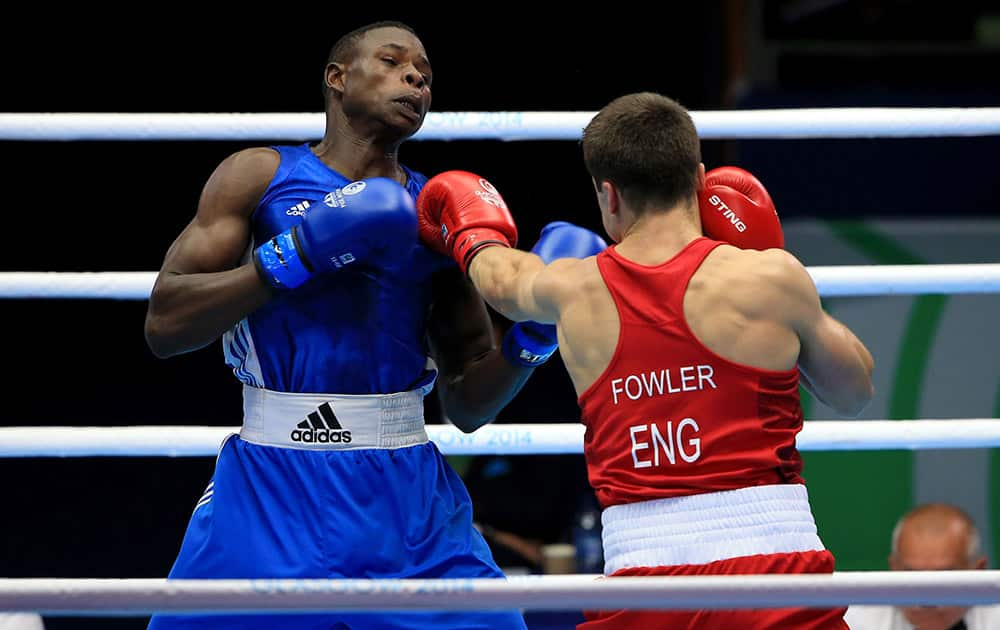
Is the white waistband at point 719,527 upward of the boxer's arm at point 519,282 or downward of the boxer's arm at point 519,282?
downward

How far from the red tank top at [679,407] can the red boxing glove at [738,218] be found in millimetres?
201

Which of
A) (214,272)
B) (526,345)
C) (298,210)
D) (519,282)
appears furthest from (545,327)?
(214,272)

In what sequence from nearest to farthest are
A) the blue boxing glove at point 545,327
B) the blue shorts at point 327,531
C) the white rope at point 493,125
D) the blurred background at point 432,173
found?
the blue shorts at point 327,531, the blue boxing glove at point 545,327, the white rope at point 493,125, the blurred background at point 432,173

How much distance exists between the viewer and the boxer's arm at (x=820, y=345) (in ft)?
6.40

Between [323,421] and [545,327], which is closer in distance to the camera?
[323,421]

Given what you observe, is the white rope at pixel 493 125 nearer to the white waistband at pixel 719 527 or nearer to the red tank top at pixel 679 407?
the red tank top at pixel 679 407

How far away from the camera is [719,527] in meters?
1.91

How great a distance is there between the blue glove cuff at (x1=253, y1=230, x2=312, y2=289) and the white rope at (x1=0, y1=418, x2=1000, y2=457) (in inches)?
23.2

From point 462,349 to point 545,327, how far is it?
8.5 inches

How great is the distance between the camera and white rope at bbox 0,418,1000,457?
259cm

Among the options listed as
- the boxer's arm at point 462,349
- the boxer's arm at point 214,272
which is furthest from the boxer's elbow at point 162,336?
the boxer's arm at point 462,349

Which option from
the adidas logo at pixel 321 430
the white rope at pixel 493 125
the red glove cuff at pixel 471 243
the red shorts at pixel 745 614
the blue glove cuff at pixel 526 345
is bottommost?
the red shorts at pixel 745 614

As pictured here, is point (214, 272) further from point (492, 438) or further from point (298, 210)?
→ point (492, 438)

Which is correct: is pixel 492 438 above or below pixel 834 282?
below
